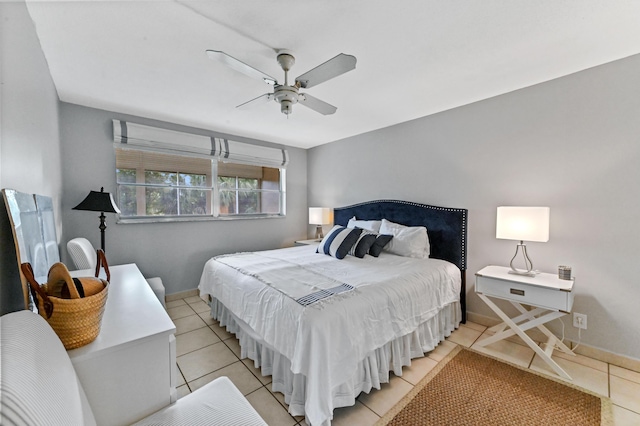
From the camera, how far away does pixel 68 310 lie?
0.95m

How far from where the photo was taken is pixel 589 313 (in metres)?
2.28

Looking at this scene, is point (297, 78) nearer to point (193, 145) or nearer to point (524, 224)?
point (524, 224)

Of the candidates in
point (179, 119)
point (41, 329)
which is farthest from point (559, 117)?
point (179, 119)

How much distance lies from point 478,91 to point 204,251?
13.2ft

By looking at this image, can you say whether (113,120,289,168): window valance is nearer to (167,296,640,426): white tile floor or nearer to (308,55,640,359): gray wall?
(167,296,640,426): white tile floor

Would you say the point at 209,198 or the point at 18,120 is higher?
the point at 18,120

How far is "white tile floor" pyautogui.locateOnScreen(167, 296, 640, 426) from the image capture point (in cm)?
170

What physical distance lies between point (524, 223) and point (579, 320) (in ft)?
3.36

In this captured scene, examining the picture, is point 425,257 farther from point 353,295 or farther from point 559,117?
point 559,117

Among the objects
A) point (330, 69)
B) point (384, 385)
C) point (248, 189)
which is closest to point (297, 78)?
point (330, 69)

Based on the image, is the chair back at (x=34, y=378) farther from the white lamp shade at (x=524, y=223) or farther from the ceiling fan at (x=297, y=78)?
the white lamp shade at (x=524, y=223)

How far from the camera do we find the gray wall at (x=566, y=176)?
212cm

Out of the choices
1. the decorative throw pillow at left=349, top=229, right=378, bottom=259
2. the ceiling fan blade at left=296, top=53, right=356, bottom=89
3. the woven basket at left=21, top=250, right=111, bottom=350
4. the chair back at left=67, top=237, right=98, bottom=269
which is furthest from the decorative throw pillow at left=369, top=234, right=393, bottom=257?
the chair back at left=67, top=237, right=98, bottom=269

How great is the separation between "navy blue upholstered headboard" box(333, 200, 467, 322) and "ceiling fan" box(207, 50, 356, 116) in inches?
70.7
